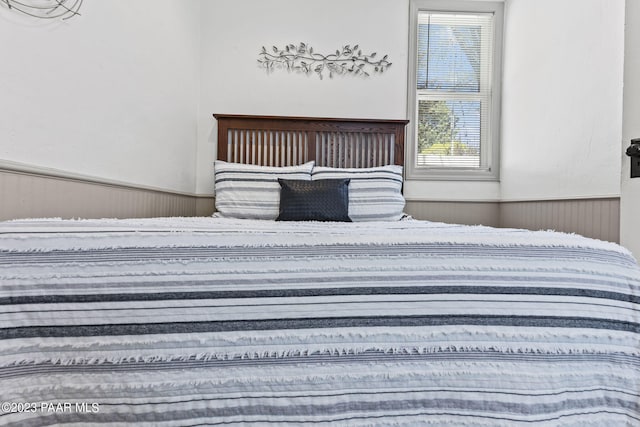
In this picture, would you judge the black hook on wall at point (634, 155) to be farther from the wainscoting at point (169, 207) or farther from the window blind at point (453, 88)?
the window blind at point (453, 88)

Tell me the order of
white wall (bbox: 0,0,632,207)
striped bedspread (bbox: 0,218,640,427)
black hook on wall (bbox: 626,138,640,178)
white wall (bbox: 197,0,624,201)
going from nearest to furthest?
striped bedspread (bbox: 0,218,640,427) → black hook on wall (bbox: 626,138,640,178) → white wall (bbox: 0,0,632,207) → white wall (bbox: 197,0,624,201)

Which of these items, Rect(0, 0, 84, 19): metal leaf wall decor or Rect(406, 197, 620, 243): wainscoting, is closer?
Rect(0, 0, 84, 19): metal leaf wall decor

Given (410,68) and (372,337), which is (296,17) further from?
(372,337)

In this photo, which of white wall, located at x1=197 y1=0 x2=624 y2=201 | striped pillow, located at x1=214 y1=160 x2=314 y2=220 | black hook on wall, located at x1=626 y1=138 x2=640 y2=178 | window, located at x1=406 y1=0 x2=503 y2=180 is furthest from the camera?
window, located at x1=406 y1=0 x2=503 y2=180

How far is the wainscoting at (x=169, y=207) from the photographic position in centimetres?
108

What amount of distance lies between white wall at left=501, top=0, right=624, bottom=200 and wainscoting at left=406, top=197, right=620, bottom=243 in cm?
6

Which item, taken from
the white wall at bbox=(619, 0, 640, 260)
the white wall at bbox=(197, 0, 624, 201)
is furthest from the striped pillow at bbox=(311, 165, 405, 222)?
the white wall at bbox=(619, 0, 640, 260)

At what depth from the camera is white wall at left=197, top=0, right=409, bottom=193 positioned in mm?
2504

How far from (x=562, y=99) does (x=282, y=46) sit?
183cm

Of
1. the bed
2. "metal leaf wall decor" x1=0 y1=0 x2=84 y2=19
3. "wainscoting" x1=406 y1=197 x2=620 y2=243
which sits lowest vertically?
the bed

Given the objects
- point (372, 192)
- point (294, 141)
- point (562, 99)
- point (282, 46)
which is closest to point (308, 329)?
point (372, 192)

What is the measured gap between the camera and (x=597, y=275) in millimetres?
819

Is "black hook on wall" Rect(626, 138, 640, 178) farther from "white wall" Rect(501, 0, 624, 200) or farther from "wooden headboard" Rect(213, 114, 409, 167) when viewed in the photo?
"wooden headboard" Rect(213, 114, 409, 167)

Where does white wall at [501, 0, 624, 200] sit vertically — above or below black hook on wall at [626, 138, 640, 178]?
above
